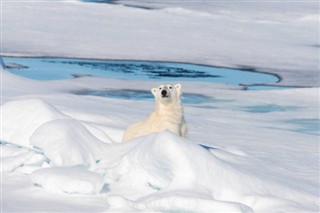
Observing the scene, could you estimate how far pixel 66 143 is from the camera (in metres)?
5.11

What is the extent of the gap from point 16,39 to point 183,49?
3.07 meters

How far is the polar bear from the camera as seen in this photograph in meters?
5.70

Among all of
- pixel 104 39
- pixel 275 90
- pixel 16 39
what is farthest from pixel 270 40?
pixel 275 90

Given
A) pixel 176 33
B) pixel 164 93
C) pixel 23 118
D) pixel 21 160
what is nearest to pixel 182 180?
pixel 21 160

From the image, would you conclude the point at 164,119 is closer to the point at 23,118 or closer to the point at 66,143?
the point at 66,143

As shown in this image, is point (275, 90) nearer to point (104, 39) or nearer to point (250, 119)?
point (250, 119)

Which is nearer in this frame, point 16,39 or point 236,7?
point 16,39

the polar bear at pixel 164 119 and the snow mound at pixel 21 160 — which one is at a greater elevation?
the polar bear at pixel 164 119

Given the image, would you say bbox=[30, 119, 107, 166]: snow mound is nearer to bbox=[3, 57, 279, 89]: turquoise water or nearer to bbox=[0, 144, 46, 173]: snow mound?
bbox=[0, 144, 46, 173]: snow mound

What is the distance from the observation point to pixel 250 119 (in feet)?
29.0

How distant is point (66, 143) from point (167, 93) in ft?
3.10

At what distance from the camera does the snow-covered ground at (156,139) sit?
451cm

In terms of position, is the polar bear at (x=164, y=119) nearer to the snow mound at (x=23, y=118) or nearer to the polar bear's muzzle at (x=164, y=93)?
the polar bear's muzzle at (x=164, y=93)

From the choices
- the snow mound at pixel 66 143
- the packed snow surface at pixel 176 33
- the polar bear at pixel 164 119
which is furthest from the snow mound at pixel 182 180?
the packed snow surface at pixel 176 33
